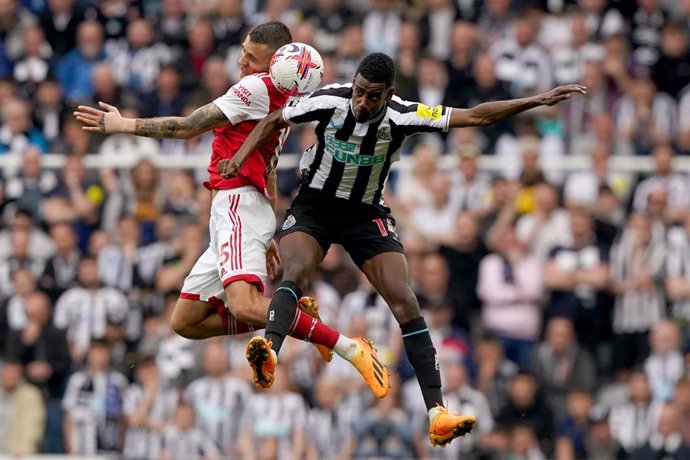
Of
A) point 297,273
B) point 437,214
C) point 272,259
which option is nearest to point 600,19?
point 437,214

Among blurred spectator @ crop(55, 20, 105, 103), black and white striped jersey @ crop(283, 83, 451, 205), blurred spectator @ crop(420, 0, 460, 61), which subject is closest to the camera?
black and white striped jersey @ crop(283, 83, 451, 205)

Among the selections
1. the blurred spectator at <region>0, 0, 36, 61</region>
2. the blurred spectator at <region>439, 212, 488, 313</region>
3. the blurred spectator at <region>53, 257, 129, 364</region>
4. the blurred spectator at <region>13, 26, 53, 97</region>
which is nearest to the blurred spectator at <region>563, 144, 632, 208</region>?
the blurred spectator at <region>439, 212, 488, 313</region>

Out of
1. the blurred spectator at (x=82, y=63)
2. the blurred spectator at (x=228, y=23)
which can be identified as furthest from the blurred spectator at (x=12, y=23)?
the blurred spectator at (x=228, y=23)

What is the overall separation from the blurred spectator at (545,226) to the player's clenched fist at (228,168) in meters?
6.18

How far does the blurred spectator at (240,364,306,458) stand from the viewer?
16.3m

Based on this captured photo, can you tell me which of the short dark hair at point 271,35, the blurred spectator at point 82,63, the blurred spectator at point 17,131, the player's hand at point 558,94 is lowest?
the player's hand at point 558,94

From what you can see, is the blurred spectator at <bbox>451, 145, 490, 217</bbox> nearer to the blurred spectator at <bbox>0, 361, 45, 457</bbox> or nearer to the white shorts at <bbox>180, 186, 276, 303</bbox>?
the blurred spectator at <bbox>0, 361, 45, 457</bbox>

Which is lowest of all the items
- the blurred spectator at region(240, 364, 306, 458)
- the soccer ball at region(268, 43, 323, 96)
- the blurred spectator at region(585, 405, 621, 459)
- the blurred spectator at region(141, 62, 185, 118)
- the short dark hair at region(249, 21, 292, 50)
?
the blurred spectator at region(585, 405, 621, 459)

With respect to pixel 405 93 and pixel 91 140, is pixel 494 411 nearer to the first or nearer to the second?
pixel 405 93

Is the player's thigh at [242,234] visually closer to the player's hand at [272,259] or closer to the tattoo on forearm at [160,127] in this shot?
the player's hand at [272,259]

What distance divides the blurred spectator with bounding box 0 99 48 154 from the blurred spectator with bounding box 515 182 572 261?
5.04 metres

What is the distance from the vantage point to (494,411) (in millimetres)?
16406

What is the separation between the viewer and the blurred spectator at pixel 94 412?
Result: 665 inches

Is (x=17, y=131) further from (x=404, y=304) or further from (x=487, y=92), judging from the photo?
(x=404, y=304)
